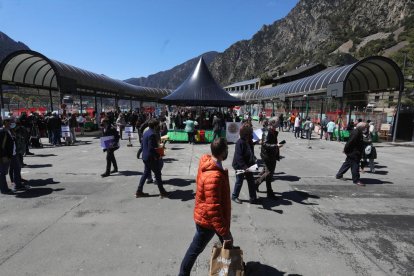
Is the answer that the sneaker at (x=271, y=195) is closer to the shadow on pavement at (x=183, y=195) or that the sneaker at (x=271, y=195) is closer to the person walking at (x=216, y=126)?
the shadow on pavement at (x=183, y=195)

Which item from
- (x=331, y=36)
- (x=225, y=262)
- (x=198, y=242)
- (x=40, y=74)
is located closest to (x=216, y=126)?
(x=198, y=242)

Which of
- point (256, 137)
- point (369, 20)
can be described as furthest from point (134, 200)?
point (369, 20)

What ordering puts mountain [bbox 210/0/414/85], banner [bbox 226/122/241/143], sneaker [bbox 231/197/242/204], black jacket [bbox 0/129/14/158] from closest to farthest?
sneaker [bbox 231/197/242/204], black jacket [bbox 0/129/14/158], banner [bbox 226/122/241/143], mountain [bbox 210/0/414/85]

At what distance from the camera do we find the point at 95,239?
168 inches

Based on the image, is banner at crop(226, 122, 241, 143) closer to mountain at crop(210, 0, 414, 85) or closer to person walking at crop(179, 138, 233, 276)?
person walking at crop(179, 138, 233, 276)

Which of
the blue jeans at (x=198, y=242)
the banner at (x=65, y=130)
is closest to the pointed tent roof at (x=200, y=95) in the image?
the banner at (x=65, y=130)

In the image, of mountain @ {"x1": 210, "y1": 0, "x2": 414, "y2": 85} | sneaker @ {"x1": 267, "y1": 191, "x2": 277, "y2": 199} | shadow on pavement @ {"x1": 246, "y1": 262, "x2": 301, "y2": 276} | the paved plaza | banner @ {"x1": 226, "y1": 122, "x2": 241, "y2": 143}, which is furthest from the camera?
mountain @ {"x1": 210, "y1": 0, "x2": 414, "y2": 85}

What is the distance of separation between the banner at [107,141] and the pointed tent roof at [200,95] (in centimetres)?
899

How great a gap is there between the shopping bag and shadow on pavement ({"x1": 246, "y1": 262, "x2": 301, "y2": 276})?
0.67 metres

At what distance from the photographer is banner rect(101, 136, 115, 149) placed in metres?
7.62

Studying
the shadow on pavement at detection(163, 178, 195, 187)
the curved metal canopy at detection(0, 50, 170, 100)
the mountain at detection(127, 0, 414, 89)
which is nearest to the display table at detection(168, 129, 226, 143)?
the curved metal canopy at detection(0, 50, 170, 100)

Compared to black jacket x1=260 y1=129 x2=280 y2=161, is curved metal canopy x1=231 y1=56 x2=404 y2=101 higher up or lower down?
higher up

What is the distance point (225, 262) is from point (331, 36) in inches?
5135

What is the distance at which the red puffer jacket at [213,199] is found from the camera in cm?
284
